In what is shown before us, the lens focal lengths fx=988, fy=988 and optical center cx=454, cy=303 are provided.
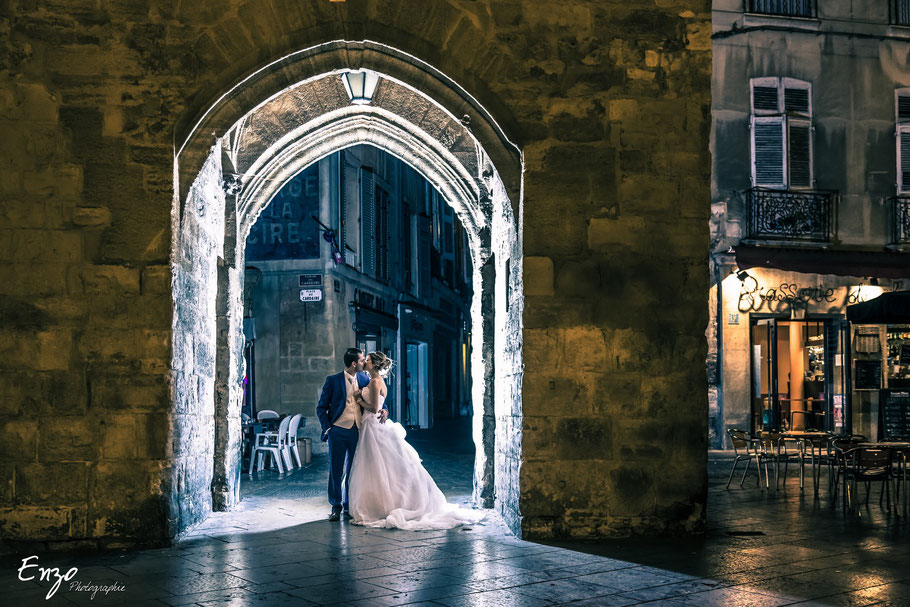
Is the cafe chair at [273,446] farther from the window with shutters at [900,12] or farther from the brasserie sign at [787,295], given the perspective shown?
the window with shutters at [900,12]

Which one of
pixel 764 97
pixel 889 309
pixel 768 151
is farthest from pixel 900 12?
pixel 889 309

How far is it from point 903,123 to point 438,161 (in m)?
9.31

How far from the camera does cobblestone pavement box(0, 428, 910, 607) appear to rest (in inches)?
194

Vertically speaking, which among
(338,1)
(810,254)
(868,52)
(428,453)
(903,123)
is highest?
(868,52)

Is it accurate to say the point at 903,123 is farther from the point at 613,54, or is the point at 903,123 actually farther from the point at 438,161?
the point at 613,54

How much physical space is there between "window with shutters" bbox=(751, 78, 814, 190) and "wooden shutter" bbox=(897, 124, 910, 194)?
1462 mm

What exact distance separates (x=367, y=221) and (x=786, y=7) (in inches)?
Answer: 338

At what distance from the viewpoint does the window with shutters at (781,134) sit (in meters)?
15.2

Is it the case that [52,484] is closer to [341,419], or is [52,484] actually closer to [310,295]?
[341,419]


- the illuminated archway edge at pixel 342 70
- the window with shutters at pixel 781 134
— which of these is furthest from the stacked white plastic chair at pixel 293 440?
the window with shutters at pixel 781 134

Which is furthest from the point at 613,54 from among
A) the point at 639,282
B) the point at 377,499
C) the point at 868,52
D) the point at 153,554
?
the point at 868,52

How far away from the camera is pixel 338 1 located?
6.78 metres

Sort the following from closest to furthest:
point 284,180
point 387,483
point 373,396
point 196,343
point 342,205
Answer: point 196,343 < point 387,483 < point 373,396 < point 284,180 < point 342,205

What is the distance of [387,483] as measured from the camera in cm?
791
